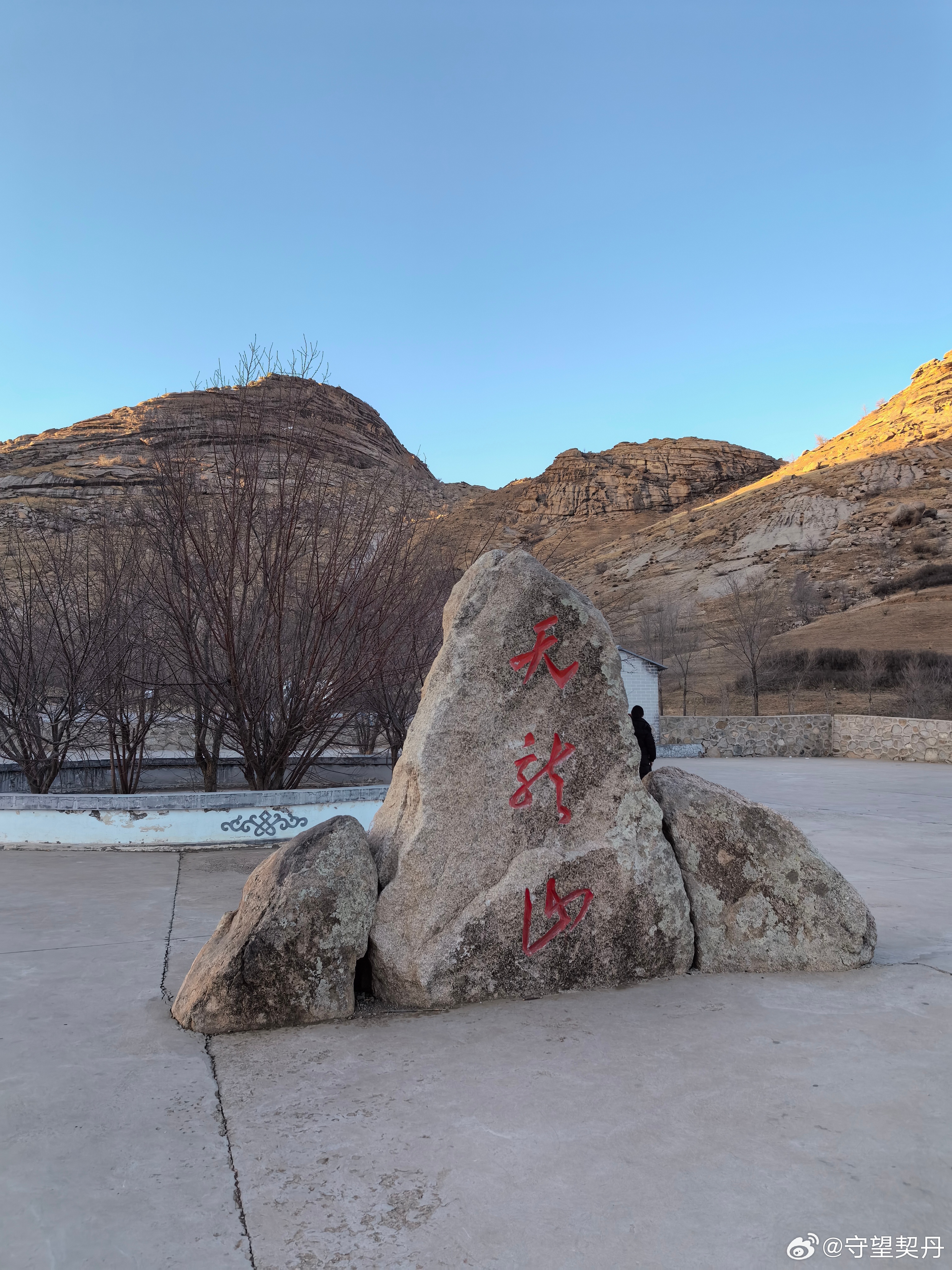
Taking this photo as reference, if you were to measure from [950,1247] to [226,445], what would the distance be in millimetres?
9491

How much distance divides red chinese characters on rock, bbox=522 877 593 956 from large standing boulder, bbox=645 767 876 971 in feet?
2.29

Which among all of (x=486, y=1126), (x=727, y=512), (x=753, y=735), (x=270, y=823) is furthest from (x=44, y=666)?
(x=727, y=512)

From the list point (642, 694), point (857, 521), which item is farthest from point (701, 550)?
point (642, 694)

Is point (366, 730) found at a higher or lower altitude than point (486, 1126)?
higher

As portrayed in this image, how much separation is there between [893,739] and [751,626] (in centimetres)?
1264

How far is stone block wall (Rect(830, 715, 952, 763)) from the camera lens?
20125 millimetres

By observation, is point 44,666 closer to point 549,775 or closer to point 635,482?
point 549,775

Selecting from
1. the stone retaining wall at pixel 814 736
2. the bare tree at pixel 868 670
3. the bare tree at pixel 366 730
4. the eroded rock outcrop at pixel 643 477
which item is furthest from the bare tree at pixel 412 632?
the eroded rock outcrop at pixel 643 477

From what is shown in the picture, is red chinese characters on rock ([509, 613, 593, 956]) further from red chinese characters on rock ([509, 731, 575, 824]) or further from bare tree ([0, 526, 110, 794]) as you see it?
bare tree ([0, 526, 110, 794])

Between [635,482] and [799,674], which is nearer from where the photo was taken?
[799,674]

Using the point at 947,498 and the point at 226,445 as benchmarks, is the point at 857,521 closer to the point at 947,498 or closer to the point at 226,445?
the point at 947,498

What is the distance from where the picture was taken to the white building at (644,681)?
28266mm

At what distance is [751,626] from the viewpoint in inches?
1328

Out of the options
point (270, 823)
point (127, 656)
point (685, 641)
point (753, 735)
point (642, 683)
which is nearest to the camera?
point (270, 823)
